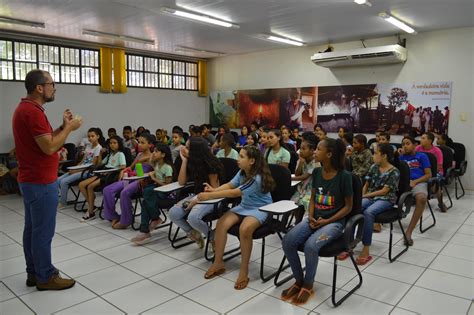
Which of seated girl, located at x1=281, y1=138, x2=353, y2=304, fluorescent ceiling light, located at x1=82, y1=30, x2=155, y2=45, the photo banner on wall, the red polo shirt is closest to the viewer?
the red polo shirt

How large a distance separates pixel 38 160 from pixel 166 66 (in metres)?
8.23

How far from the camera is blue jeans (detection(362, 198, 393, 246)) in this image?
3.38 meters

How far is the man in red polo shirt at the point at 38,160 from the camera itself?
8.59ft

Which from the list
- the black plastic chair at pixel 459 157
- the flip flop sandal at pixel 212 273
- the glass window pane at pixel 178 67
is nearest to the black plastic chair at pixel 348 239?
the flip flop sandal at pixel 212 273

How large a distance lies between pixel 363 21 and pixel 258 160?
4581mm

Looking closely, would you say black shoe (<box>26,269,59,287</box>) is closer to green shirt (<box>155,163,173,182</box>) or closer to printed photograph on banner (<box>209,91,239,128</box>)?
green shirt (<box>155,163,173,182</box>)

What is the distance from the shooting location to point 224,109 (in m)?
10.7

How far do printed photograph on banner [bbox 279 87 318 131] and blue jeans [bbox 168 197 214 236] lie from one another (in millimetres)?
5845

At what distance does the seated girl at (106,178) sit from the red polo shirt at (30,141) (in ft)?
8.08

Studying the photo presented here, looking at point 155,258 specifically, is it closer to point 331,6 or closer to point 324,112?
point 331,6

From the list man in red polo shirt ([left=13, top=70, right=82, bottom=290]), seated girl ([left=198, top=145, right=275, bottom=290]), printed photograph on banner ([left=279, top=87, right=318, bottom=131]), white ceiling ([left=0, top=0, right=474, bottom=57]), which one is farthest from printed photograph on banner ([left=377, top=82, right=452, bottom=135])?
man in red polo shirt ([left=13, top=70, right=82, bottom=290])

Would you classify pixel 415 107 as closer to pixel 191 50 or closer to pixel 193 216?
pixel 191 50

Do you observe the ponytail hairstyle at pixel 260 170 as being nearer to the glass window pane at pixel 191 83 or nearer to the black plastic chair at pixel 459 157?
the black plastic chair at pixel 459 157

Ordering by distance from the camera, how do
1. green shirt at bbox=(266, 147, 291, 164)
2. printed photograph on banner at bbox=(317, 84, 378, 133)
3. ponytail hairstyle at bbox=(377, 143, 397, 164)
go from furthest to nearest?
printed photograph on banner at bbox=(317, 84, 378, 133) → green shirt at bbox=(266, 147, 291, 164) → ponytail hairstyle at bbox=(377, 143, 397, 164)
